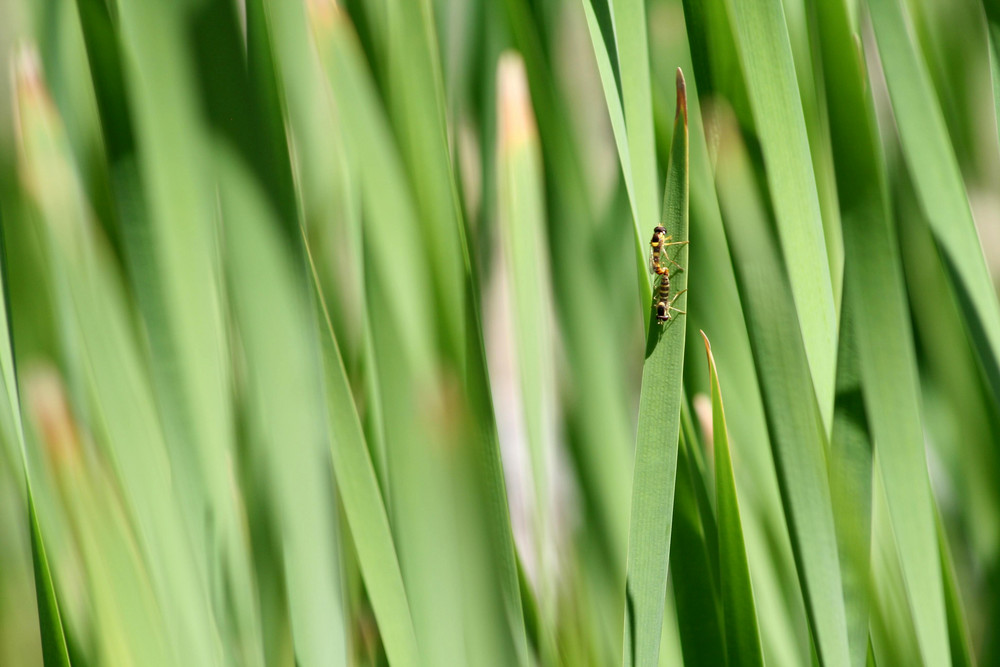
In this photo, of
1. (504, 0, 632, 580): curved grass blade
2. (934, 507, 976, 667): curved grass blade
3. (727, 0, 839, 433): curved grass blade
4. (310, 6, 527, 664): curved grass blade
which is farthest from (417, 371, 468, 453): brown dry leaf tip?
(934, 507, 976, 667): curved grass blade

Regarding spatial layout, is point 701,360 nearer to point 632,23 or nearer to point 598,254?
point 598,254

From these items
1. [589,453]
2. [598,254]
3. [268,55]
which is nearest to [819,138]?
[598,254]

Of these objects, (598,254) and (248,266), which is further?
(598,254)

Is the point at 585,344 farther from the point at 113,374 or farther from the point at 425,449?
the point at 113,374

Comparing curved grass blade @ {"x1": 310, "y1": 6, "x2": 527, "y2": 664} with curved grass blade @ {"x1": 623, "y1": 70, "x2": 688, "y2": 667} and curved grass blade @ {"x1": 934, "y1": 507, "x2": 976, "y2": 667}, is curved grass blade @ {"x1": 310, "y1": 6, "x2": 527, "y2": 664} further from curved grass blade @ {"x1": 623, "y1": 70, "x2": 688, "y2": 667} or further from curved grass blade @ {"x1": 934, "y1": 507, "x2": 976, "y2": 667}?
curved grass blade @ {"x1": 934, "y1": 507, "x2": 976, "y2": 667}

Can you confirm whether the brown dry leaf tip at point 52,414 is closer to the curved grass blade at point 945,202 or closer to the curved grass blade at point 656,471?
the curved grass blade at point 656,471

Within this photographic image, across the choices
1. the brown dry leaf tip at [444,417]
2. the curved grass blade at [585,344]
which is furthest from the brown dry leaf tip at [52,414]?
the curved grass blade at [585,344]

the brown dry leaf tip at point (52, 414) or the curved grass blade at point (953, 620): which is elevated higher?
the brown dry leaf tip at point (52, 414)
